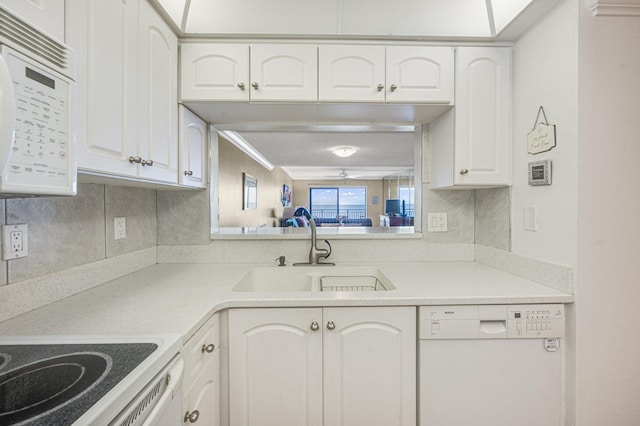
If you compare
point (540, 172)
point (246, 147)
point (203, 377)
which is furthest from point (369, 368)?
point (246, 147)

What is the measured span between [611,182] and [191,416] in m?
1.78

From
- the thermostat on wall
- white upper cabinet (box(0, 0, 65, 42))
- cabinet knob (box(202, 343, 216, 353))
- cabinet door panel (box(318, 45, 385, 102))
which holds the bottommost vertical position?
cabinet knob (box(202, 343, 216, 353))

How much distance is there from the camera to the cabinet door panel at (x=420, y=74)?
141cm

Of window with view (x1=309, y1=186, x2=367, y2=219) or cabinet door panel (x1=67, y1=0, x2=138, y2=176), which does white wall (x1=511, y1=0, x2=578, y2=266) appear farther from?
window with view (x1=309, y1=186, x2=367, y2=219)

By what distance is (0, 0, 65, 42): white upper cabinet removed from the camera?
24.5 inches

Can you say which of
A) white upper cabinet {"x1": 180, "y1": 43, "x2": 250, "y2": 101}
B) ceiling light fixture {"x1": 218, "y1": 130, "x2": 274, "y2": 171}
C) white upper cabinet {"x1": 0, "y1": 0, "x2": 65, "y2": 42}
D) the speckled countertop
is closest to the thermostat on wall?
the speckled countertop

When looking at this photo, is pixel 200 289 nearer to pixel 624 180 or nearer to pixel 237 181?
pixel 624 180

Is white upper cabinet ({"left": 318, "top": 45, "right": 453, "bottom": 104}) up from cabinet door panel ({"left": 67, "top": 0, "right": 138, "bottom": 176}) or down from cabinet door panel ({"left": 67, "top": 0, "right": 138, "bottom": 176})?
up

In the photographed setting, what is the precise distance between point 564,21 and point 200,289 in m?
1.94

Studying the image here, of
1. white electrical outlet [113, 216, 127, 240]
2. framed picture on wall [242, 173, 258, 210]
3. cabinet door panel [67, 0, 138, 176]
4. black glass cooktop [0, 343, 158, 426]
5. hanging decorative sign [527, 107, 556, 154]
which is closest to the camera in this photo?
black glass cooktop [0, 343, 158, 426]

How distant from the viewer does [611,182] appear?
43.1 inches

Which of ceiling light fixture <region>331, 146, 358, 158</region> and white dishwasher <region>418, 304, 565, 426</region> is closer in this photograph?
white dishwasher <region>418, 304, 565, 426</region>

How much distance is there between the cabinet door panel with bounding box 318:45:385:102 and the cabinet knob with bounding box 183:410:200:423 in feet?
4.62

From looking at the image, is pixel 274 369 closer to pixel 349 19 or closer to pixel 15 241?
pixel 15 241
